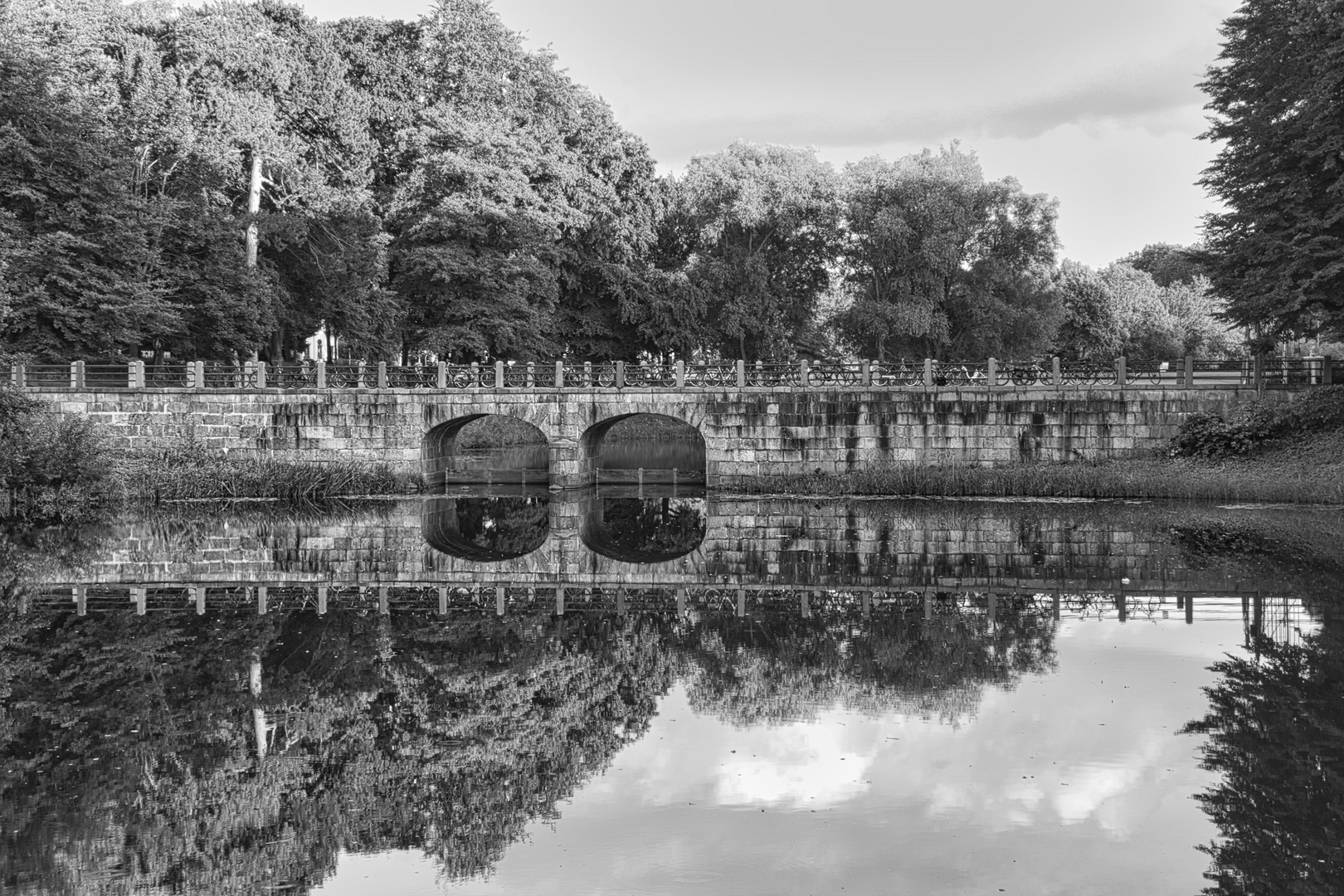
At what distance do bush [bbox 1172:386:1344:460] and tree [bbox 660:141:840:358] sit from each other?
17.8 m

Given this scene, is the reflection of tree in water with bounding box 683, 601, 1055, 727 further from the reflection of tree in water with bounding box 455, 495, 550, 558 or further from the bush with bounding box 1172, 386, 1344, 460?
the bush with bounding box 1172, 386, 1344, 460

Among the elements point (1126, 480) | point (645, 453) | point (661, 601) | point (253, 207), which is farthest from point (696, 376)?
point (661, 601)

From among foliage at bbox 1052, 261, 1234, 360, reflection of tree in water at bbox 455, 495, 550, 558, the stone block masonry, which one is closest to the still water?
reflection of tree in water at bbox 455, 495, 550, 558

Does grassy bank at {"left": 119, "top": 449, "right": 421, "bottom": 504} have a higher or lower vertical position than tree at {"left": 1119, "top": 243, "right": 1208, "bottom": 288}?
lower

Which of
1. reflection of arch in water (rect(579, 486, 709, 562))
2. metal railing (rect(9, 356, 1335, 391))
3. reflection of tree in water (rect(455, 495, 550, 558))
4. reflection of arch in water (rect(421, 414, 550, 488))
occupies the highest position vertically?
metal railing (rect(9, 356, 1335, 391))

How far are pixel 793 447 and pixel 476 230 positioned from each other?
12.5m

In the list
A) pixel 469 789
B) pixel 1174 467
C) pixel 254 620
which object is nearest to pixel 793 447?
pixel 1174 467

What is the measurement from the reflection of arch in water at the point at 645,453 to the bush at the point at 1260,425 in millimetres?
13343

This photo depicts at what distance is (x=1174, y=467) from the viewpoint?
30203 millimetres

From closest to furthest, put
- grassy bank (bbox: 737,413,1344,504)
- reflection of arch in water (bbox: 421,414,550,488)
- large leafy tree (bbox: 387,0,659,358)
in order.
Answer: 1. grassy bank (bbox: 737,413,1344,504)
2. reflection of arch in water (bbox: 421,414,550,488)
3. large leafy tree (bbox: 387,0,659,358)

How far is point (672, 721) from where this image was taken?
1059cm

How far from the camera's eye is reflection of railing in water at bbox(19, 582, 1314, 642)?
1510 centimetres

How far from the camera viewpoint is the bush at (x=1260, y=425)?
96.8 feet

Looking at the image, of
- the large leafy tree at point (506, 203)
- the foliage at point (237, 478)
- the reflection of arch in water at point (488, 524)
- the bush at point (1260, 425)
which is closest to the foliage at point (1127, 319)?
the large leafy tree at point (506, 203)
